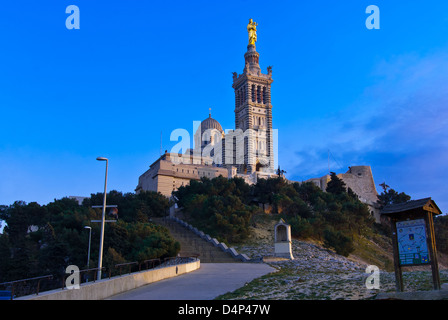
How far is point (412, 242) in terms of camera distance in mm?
10820

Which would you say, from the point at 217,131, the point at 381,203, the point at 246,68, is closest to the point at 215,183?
the point at 381,203

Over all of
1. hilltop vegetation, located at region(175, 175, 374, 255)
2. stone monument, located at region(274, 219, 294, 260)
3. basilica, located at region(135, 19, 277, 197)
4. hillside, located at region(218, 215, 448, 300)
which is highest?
basilica, located at region(135, 19, 277, 197)

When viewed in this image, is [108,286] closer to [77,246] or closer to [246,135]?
[77,246]

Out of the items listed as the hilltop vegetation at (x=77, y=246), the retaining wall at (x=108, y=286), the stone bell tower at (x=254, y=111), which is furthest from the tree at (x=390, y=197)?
the retaining wall at (x=108, y=286)

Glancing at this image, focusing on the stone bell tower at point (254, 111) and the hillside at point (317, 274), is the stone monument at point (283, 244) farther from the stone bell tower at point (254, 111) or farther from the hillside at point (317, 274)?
the stone bell tower at point (254, 111)

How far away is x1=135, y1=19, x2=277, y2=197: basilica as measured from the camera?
93.2m

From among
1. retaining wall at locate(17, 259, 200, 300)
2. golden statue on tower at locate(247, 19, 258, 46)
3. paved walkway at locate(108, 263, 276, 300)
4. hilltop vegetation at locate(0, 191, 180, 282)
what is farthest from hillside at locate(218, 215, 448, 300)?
golden statue on tower at locate(247, 19, 258, 46)

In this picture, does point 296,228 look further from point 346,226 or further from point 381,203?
point 381,203

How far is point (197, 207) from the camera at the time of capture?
4938 centimetres

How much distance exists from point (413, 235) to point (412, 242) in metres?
Answer: 0.20

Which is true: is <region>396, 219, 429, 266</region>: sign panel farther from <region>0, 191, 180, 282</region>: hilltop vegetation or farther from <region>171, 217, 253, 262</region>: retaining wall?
<region>0, 191, 180, 282</region>: hilltop vegetation

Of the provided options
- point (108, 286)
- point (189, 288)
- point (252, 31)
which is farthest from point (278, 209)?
point (252, 31)

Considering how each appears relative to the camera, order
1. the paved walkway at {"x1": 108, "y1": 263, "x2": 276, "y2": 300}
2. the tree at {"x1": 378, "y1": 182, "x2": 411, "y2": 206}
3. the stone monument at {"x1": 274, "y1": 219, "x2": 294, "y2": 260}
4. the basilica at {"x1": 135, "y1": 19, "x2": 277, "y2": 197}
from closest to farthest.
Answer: the paved walkway at {"x1": 108, "y1": 263, "x2": 276, "y2": 300}, the stone monument at {"x1": 274, "y1": 219, "x2": 294, "y2": 260}, the tree at {"x1": 378, "y1": 182, "x2": 411, "y2": 206}, the basilica at {"x1": 135, "y1": 19, "x2": 277, "y2": 197}

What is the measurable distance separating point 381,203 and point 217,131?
44.9 metres
